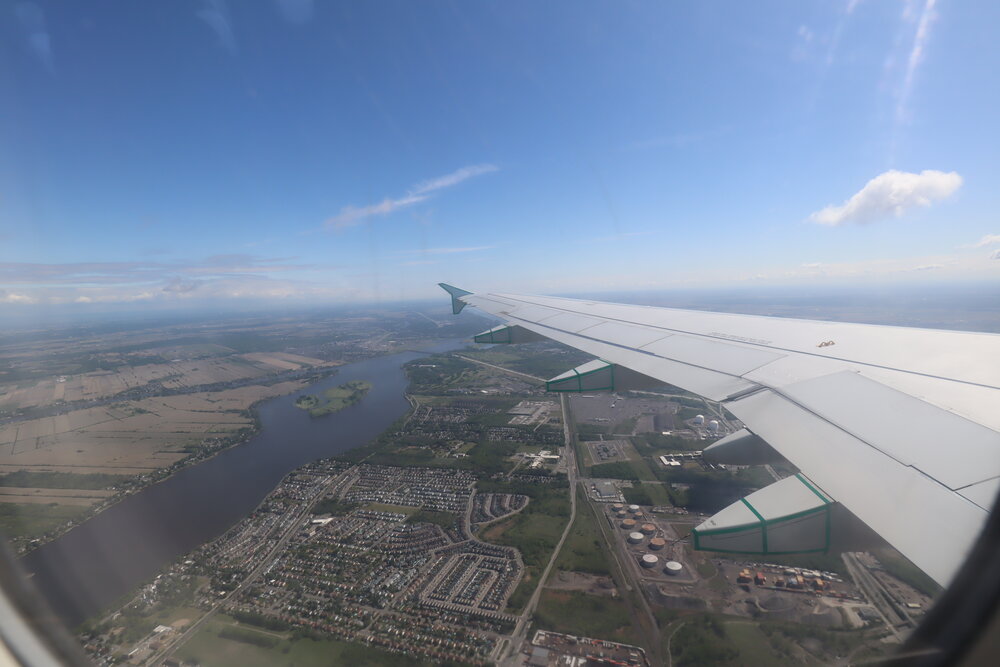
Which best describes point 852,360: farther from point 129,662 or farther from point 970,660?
point 129,662

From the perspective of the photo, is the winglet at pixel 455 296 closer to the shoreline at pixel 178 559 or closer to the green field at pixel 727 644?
the shoreline at pixel 178 559

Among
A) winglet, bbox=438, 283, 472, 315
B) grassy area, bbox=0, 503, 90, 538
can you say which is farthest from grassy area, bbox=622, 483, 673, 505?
grassy area, bbox=0, 503, 90, 538

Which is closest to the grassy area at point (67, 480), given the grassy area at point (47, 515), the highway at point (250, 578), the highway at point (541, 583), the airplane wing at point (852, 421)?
the grassy area at point (47, 515)

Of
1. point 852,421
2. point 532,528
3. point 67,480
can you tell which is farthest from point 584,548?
point 67,480

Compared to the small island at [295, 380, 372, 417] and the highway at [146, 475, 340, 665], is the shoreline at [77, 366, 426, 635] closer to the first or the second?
the highway at [146, 475, 340, 665]

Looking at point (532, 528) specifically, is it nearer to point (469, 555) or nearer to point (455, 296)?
point (469, 555)

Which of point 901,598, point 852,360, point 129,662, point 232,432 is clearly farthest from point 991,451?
point 232,432
